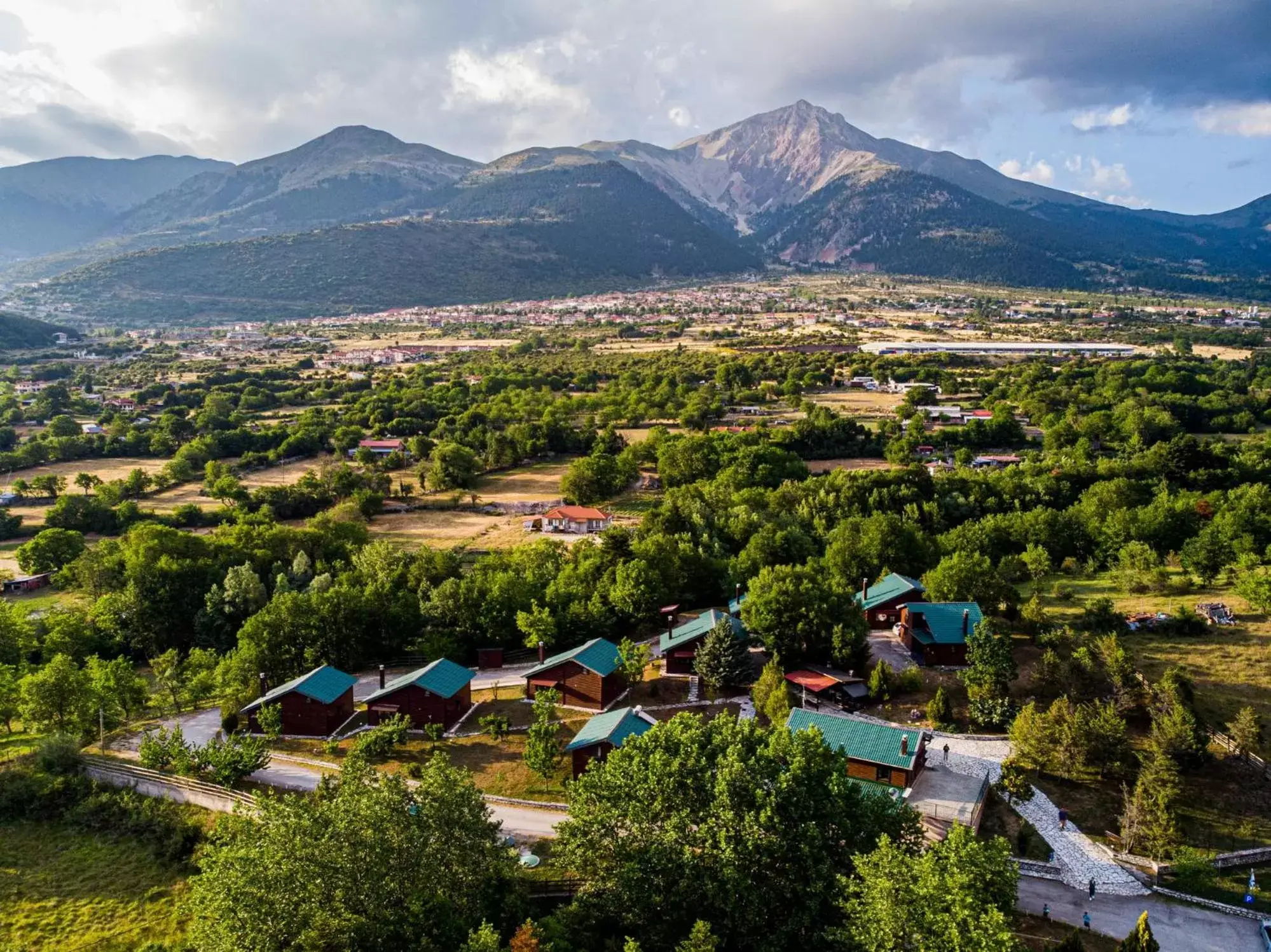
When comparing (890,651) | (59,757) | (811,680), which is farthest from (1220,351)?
(59,757)

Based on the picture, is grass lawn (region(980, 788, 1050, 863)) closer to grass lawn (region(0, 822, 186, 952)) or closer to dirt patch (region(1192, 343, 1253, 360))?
grass lawn (region(0, 822, 186, 952))

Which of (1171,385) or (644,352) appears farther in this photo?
(644,352)

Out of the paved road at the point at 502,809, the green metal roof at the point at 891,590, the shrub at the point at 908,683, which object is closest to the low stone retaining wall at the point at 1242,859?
the shrub at the point at 908,683

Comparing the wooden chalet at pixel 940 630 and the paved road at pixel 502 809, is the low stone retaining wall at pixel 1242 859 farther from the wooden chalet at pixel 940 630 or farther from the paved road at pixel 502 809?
the paved road at pixel 502 809

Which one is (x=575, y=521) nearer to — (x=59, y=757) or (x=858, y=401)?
(x=59, y=757)

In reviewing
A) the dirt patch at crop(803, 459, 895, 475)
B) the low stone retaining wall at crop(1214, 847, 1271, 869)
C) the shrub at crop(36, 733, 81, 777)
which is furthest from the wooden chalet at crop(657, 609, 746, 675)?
the dirt patch at crop(803, 459, 895, 475)

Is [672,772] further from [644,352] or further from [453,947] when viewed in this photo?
[644,352]

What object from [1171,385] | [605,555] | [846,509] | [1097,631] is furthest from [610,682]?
[1171,385]
